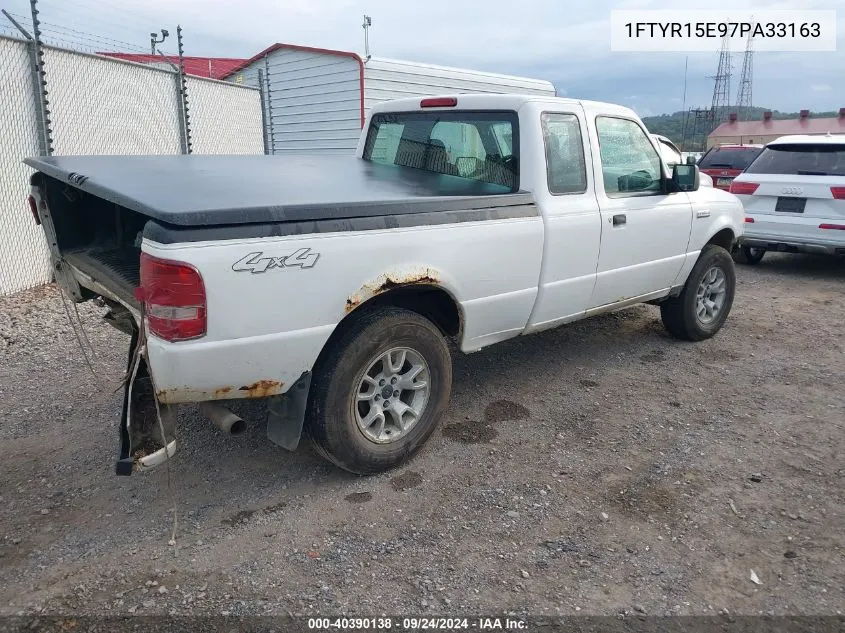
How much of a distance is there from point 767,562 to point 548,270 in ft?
6.37

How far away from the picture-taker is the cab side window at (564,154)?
4.10m

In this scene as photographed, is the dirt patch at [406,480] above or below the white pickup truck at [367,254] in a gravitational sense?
below

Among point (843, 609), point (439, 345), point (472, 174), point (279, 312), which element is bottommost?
point (843, 609)

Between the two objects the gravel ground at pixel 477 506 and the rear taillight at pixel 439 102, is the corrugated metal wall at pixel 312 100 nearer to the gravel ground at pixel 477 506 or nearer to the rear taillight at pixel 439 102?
the rear taillight at pixel 439 102

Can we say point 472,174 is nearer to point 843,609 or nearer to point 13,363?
point 843,609

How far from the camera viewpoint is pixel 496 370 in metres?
5.14

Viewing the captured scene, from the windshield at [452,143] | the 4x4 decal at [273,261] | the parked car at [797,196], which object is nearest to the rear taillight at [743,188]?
the parked car at [797,196]

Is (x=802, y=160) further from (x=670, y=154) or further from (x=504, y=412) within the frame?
(x=504, y=412)

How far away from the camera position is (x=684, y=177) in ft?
16.1

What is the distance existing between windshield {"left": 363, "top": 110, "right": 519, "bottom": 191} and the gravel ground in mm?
1559

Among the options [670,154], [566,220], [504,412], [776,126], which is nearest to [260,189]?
[566,220]

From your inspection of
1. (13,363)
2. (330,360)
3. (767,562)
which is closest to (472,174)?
(330,360)

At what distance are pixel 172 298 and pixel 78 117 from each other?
6.09 meters

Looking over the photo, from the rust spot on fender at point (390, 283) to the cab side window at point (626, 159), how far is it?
1732 millimetres
